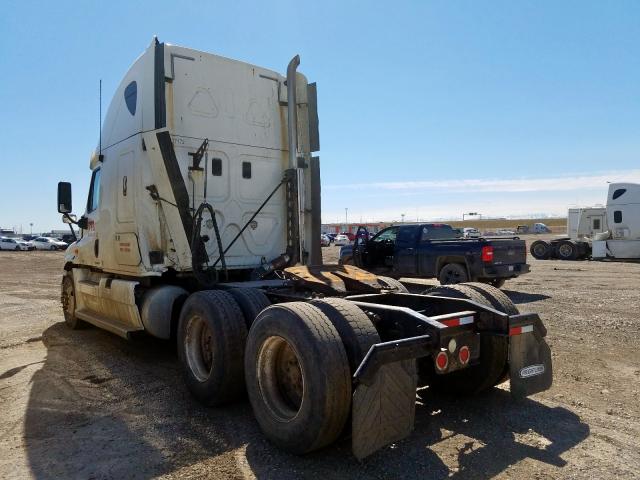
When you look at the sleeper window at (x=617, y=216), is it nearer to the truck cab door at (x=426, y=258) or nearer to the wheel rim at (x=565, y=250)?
the wheel rim at (x=565, y=250)

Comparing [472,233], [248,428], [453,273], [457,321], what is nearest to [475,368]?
[457,321]

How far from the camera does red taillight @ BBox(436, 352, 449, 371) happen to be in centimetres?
352

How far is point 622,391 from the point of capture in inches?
187

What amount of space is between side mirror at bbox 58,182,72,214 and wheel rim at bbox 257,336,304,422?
5745 mm

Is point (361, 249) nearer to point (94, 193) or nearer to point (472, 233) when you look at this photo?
point (94, 193)

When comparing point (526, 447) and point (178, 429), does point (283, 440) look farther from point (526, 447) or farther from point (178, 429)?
point (526, 447)

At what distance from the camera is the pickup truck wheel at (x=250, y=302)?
460 centimetres

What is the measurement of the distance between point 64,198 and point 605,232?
74.7 ft

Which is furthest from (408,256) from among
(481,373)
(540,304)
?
(481,373)

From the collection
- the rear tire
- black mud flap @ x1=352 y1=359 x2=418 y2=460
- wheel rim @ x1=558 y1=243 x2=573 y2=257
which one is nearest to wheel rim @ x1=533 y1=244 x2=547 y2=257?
wheel rim @ x1=558 y1=243 x2=573 y2=257

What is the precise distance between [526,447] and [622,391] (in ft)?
6.03

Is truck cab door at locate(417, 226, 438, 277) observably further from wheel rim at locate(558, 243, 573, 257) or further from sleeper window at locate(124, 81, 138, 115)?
wheel rim at locate(558, 243, 573, 257)

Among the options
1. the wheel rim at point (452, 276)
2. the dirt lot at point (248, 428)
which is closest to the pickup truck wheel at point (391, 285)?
the dirt lot at point (248, 428)

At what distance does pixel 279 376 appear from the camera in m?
3.92
